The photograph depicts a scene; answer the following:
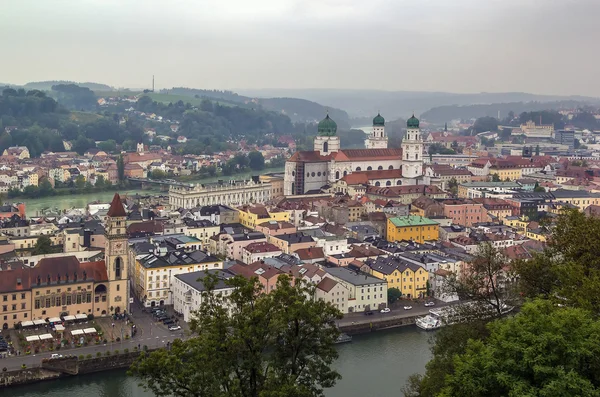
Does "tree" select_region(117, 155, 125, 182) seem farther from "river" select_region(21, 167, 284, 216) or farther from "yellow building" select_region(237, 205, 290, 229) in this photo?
"yellow building" select_region(237, 205, 290, 229)

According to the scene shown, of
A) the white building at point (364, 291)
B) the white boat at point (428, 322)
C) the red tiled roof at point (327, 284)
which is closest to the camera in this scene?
the white boat at point (428, 322)

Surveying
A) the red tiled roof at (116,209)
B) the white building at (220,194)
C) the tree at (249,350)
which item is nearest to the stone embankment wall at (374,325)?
the red tiled roof at (116,209)

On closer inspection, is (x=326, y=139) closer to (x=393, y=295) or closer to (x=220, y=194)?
(x=220, y=194)

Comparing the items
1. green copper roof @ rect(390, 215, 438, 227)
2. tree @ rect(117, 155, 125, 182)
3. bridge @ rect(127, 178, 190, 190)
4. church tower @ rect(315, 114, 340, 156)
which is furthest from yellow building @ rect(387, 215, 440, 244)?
tree @ rect(117, 155, 125, 182)

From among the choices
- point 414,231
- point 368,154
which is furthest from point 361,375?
point 368,154

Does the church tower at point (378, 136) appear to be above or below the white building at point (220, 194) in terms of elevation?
above

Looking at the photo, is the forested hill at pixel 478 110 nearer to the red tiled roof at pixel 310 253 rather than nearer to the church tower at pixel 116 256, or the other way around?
the red tiled roof at pixel 310 253
